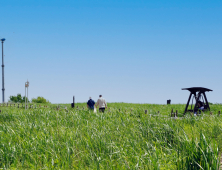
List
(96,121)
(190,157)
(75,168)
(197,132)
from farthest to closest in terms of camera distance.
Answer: (96,121)
(197,132)
(75,168)
(190,157)

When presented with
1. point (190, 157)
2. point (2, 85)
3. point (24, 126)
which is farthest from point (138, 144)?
point (2, 85)

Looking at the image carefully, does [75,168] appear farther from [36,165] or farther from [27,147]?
[27,147]

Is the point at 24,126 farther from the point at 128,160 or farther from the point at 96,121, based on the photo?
the point at 128,160

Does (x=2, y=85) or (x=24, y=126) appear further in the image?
(x=2, y=85)

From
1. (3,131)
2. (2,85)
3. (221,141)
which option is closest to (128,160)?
(221,141)

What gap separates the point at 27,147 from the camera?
254 inches

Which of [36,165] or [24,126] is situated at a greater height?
[24,126]

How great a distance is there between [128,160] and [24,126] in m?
4.78

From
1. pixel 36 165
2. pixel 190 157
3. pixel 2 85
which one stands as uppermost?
pixel 2 85

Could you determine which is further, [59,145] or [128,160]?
[59,145]

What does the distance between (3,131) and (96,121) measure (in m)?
3.31

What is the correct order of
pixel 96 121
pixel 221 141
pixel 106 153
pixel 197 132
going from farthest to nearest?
pixel 96 121 → pixel 197 132 → pixel 221 141 → pixel 106 153

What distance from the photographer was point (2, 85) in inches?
1469

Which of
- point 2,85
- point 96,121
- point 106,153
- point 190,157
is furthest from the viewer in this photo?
point 2,85
